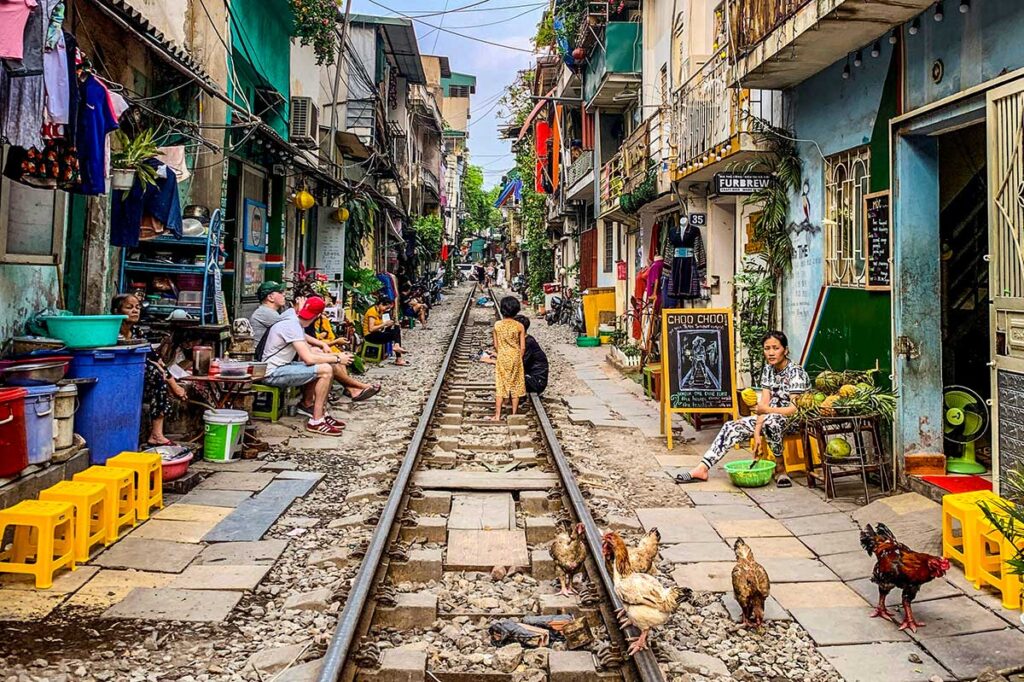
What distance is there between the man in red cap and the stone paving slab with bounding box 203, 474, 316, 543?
2404 mm

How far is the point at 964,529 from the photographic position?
5.02m

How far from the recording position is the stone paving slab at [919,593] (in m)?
4.83

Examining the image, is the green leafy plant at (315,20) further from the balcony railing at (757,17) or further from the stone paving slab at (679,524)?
the stone paving slab at (679,524)

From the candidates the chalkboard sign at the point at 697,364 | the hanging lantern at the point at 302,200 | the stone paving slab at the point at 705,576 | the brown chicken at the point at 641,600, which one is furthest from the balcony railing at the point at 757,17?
the hanging lantern at the point at 302,200

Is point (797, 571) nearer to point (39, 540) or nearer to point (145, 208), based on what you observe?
point (39, 540)

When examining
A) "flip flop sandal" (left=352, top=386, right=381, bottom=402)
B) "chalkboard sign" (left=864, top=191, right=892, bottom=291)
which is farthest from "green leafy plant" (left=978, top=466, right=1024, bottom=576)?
"flip flop sandal" (left=352, top=386, right=381, bottom=402)

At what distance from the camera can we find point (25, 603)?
4.54 metres

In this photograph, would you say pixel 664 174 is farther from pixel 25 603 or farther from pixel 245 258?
pixel 25 603

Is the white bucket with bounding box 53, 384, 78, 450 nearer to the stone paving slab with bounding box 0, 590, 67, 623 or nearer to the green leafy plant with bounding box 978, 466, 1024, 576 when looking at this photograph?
the stone paving slab with bounding box 0, 590, 67, 623

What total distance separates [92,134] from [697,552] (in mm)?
5432

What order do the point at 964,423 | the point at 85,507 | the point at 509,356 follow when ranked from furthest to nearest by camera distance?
the point at 509,356, the point at 964,423, the point at 85,507

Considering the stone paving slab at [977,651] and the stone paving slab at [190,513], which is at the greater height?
the stone paving slab at [190,513]

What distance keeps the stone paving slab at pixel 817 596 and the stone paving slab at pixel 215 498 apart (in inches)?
167

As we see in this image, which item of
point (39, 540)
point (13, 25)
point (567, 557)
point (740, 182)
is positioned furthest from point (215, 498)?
point (740, 182)
